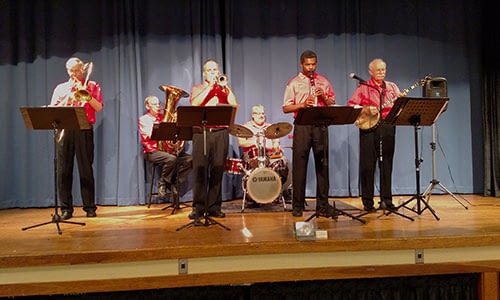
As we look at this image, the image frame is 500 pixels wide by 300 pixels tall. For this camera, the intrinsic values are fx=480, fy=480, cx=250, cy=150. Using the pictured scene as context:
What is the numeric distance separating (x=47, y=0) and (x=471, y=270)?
248 inches

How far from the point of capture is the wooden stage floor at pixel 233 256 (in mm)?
3445

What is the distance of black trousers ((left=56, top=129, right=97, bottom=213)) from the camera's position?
5430 mm

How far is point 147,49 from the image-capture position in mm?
6918

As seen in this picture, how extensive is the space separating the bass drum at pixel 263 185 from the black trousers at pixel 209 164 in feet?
2.13

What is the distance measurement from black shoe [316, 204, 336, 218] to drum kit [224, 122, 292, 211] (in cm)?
80

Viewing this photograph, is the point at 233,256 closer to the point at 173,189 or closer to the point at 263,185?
the point at 263,185

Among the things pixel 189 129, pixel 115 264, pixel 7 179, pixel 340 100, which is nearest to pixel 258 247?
pixel 115 264

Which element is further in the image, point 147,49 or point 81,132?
point 147,49

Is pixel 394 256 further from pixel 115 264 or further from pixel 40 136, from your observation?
pixel 40 136

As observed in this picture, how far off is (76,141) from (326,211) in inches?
114

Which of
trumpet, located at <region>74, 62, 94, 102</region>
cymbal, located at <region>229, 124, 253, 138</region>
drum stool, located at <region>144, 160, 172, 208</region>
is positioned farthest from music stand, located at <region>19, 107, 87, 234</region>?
drum stool, located at <region>144, 160, 172, 208</region>

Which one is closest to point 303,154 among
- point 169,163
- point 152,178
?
point 169,163

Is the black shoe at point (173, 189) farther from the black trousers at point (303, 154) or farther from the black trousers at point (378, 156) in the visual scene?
the black trousers at point (378, 156)

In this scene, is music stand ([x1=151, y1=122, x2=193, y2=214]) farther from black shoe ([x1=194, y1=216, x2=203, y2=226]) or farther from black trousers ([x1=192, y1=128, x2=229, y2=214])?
black shoe ([x1=194, y1=216, x2=203, y2=226])
